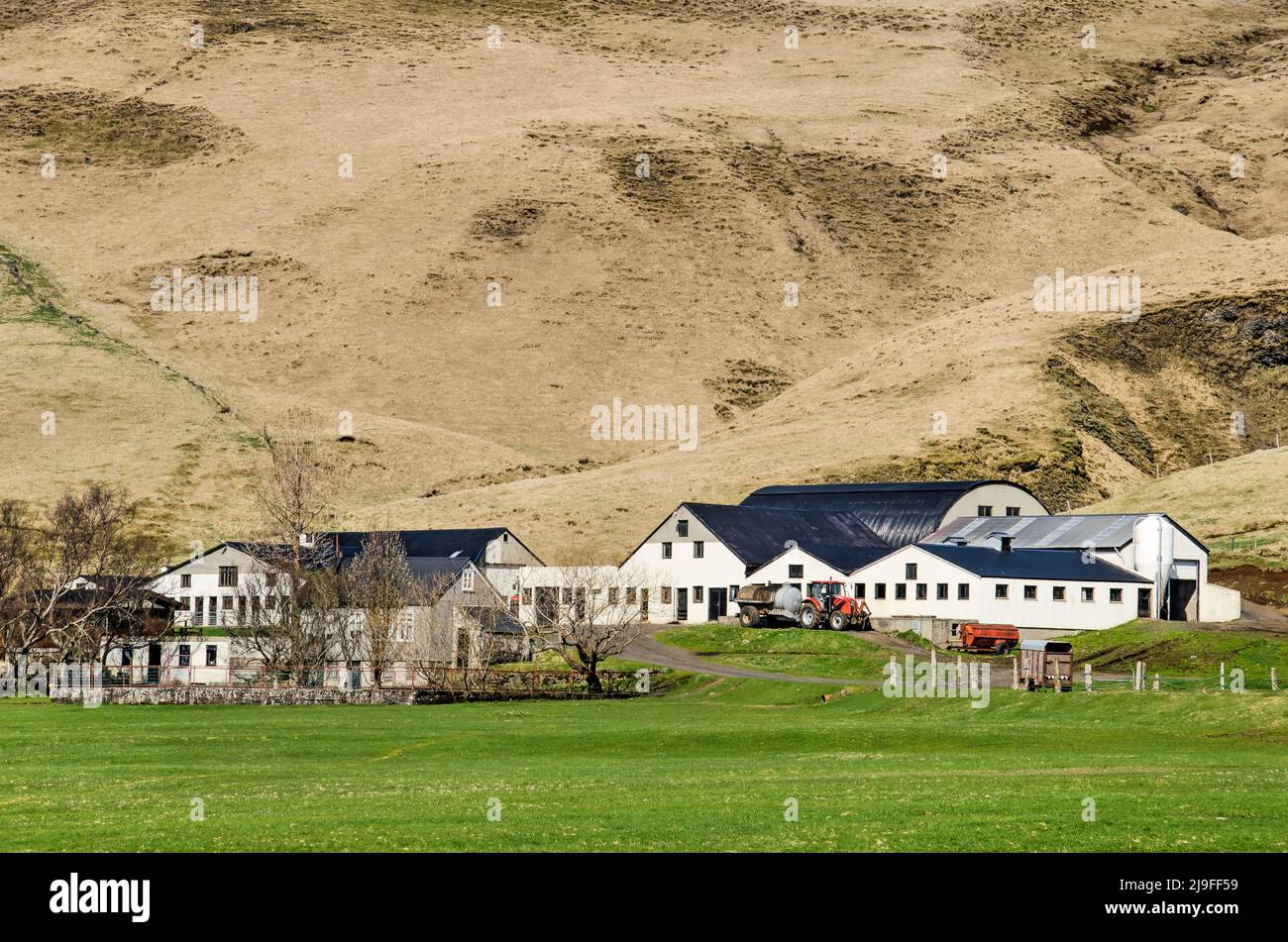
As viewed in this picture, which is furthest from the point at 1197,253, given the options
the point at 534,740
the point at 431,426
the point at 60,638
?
the point at 534,740

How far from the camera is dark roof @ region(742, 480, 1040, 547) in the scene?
102 m

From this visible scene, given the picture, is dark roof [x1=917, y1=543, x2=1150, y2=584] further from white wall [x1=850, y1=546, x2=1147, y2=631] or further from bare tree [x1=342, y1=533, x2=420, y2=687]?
bare tree [x1=342, y1=533, x2=420, y2=687]

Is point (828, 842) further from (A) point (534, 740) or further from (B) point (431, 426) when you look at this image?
(B) point (431, 426)

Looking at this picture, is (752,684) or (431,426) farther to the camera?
(431,426)

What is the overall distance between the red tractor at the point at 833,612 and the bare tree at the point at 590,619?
8420 mm

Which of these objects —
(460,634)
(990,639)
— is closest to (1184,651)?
(990,639)

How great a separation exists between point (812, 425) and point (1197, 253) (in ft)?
187

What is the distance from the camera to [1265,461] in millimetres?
115375

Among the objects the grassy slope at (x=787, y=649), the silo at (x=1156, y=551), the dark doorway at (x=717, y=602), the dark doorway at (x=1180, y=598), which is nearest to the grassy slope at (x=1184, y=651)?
the grassy slope at (x=787, y=649)

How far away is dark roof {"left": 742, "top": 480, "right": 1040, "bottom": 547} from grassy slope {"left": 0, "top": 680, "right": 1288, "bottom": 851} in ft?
157

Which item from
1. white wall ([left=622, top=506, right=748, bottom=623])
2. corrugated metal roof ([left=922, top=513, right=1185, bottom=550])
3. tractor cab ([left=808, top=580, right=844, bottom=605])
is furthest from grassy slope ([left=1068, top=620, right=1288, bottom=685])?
white wall ([left=622, top=506, right=748, bottom=623])

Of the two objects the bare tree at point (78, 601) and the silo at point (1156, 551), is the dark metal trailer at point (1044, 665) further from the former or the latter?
the bare tree at point (78, 601)

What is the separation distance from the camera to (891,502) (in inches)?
4168
